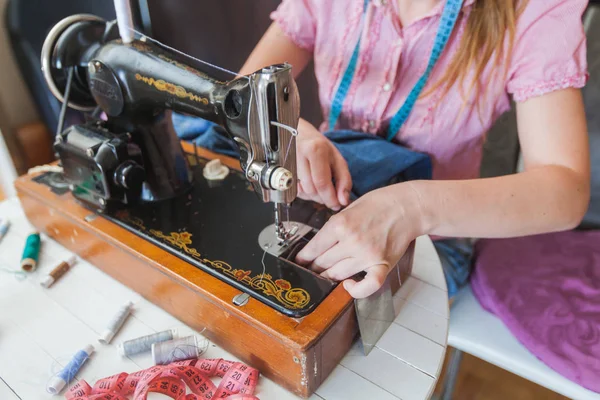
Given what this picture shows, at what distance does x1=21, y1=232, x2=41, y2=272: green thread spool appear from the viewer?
0.89 meters

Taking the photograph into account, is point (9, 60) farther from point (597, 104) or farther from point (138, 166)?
point (597, 104)

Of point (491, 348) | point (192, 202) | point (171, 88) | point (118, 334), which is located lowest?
point (491, 348)

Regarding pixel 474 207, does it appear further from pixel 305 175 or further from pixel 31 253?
pixel 31 253

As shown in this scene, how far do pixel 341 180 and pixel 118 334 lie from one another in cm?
47

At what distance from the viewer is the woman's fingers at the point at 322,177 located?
2.71 feet

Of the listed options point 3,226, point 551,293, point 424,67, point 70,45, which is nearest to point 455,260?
point 551,293

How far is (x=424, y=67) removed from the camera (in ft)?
3.34

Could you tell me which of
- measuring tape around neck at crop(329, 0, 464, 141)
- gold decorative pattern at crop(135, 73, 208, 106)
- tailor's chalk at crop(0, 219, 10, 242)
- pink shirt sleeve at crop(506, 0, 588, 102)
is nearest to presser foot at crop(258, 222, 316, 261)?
gold decorative pattern at crop(135, 73, 208, 106)

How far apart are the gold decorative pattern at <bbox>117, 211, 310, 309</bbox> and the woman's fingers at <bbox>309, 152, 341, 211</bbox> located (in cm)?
20

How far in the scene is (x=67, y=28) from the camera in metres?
0.83

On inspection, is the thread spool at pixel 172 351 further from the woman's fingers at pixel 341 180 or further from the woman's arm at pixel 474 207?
the woman's fingers at pixel 341 180

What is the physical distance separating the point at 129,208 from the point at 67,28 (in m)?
0.35

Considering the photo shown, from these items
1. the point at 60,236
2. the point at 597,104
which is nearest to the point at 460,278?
the point at 597,104

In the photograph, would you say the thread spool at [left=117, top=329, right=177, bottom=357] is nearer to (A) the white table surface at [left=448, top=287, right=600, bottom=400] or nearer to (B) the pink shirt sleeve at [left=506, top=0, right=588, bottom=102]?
(A) the white table surface at [left=448, top=287, right=600, bottom=400]
